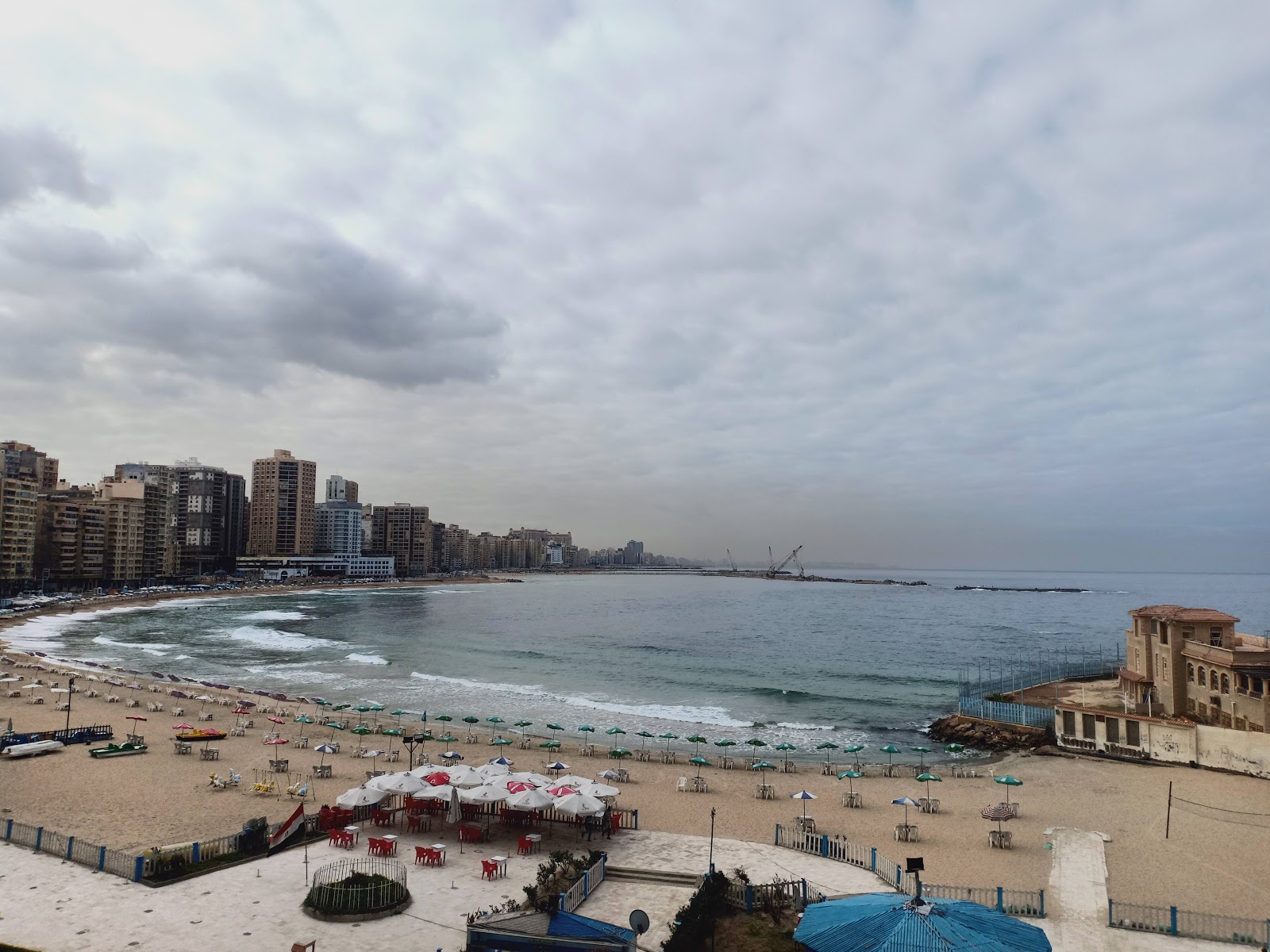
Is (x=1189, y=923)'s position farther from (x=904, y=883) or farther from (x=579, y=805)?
(x=579, y=805)

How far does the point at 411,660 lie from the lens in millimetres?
66438

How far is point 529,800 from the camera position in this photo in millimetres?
19266

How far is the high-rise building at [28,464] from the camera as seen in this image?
488ft

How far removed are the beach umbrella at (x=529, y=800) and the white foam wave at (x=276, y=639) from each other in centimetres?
6177

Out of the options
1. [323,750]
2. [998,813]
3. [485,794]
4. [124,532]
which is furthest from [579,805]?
[124,532]

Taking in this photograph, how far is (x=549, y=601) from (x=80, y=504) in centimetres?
8364

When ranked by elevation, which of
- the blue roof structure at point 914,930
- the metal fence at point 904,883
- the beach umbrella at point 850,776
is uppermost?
the blue roof structure at point 914,930

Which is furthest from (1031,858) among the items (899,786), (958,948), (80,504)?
(80,504)

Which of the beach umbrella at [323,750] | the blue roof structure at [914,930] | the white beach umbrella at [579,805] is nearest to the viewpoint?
the blue roof structure at [914,930]

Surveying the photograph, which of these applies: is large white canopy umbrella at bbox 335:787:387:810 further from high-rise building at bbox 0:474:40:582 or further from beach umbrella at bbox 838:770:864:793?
high-rise building at bbox 0:474:40:582

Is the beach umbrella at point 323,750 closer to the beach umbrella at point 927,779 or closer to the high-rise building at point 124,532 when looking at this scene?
the beach umbrella at point 927,779

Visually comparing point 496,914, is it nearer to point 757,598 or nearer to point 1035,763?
point 1035,763

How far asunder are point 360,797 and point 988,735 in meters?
31.7

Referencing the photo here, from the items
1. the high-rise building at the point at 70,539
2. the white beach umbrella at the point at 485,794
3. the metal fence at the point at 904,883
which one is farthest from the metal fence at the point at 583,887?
the high-rise building at the point at 70,539
